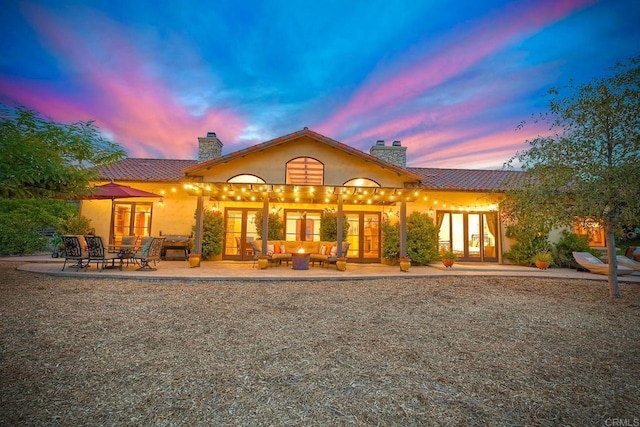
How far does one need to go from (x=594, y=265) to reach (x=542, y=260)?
4.78 feet

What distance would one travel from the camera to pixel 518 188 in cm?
760

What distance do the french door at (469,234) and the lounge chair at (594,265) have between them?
3.05m

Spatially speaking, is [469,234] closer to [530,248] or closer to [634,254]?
[530,248]

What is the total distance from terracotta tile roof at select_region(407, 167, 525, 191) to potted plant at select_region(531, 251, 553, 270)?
2954 millimetres

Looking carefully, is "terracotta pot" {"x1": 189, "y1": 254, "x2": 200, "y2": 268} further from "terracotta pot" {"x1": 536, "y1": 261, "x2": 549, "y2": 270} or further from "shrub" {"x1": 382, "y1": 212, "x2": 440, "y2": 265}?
"terracotta pot" {"x1": 536, "y1": 261, "x2": 549, "y2": 270}

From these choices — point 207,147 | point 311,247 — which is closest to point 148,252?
point 311,247

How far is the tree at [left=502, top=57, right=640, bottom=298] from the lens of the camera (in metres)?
6.01

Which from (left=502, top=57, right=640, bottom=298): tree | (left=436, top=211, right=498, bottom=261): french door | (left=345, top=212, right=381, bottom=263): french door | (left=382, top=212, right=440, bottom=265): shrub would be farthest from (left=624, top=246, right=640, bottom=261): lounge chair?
(left=345, top=212, right=381, bottom=263): french door

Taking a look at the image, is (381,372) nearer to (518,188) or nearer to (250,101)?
(518,188)

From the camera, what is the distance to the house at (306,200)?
1173 centimetres

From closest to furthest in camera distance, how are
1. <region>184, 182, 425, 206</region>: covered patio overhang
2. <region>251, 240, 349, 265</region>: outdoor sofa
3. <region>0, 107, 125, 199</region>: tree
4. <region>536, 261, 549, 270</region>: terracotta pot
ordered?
<region>0, 107, 125, 199</region>: tree
<region>184, 182, 425, 206</region>: covered patio overhang
<region>251, 240, 349, 265</region>: outdoor sofa
<region>536, 261, 549, 270</region>: terracotta pot

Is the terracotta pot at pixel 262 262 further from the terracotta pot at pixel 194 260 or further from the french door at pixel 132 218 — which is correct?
the french door at pixel 132 218

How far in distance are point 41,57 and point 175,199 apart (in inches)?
246

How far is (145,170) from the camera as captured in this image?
13.9 m
